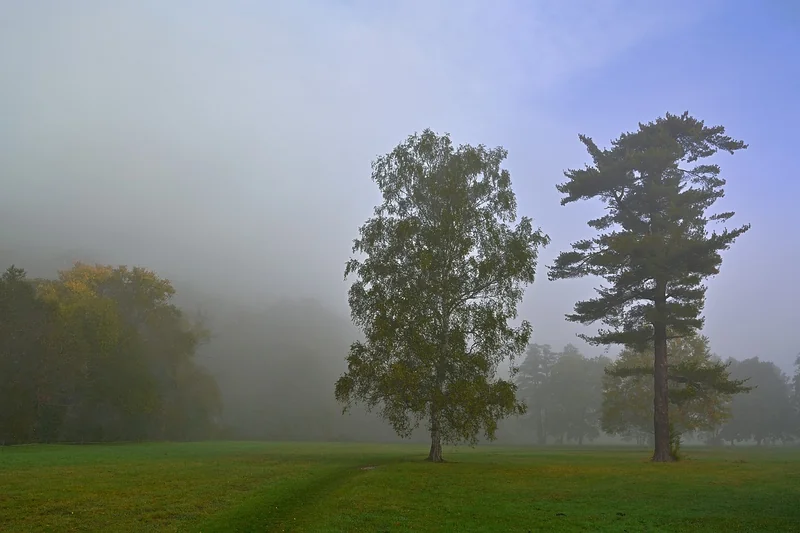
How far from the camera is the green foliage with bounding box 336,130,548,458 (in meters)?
34.9

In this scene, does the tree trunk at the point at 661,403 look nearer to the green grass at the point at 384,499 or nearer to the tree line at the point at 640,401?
the green grass at the point at 384,499

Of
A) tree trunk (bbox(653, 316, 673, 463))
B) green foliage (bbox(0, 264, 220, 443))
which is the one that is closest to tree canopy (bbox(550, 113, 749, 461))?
tree trunk (bbox(653, 316, 673, 463))

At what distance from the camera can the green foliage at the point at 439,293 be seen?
3494cm

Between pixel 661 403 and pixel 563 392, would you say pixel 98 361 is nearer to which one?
pixel 661 403

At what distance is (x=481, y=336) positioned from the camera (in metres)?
36.8

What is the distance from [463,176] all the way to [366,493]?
26.0m

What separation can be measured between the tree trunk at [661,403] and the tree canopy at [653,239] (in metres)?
0.07

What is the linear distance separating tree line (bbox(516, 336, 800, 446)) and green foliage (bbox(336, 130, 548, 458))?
97.2 feet

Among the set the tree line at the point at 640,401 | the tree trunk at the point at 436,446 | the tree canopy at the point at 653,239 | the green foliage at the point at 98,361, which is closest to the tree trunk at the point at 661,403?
the tree canopy at the point at 653,239

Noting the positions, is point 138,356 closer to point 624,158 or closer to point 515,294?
point 515,294

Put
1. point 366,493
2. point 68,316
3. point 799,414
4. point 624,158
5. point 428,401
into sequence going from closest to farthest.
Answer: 1. point 366,493
2. point 428,401
3. point 624,158
4. point 68,316
5. point 799,414

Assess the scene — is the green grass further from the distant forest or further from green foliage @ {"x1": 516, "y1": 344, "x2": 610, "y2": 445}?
green foliage @ {"x1": 516, "y1": 344, "x2": 610, "y2": 445}

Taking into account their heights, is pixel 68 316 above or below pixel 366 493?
above

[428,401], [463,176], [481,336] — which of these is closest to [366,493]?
[428,401]
